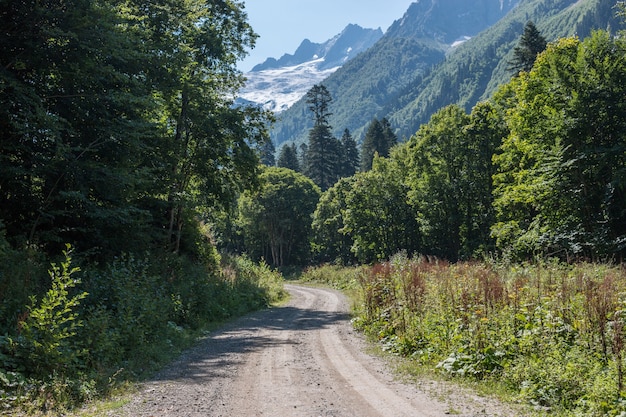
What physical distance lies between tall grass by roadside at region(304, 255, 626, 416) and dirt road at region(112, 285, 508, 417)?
1064 millimetres

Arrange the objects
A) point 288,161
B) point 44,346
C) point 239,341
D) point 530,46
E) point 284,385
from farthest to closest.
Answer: point 288,161 < point 530,46 < point 239,341 < point 284,385 < point 44,346

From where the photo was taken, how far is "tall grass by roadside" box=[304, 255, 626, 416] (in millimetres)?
6367

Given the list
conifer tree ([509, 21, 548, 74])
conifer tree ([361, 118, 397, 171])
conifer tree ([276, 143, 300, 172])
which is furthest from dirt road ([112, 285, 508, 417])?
conifer tree ([276, 143, 300, 172])

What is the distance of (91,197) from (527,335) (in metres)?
13.3

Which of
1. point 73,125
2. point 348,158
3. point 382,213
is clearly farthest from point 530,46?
point 348,158

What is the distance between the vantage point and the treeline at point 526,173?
23812mm

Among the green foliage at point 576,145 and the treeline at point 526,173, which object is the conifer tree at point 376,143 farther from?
the green foliage at point 576,145

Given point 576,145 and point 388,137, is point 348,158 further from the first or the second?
point 576,145

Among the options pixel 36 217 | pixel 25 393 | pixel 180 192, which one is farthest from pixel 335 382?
pixel 180 192

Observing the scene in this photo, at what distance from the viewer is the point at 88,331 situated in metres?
8.96

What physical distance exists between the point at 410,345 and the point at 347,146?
272 feet

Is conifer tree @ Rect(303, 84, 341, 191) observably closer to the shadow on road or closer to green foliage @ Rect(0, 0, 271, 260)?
the shadow on road

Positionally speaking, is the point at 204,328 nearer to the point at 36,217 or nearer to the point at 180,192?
the point at 36,217

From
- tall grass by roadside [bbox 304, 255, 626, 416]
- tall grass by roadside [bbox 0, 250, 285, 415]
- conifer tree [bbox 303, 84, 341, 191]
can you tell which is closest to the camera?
tall grass by roadside [bbox 304, 255, 626, 416]
